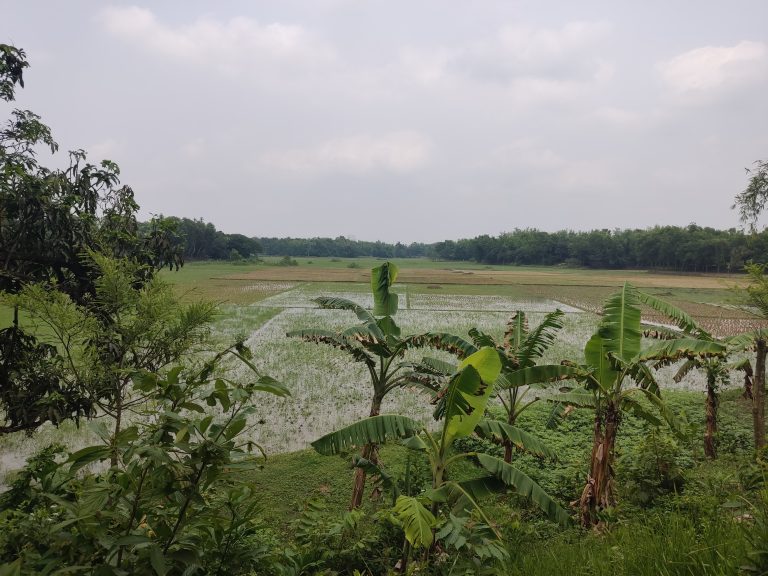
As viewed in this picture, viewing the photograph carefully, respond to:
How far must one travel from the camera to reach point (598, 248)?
7488cm

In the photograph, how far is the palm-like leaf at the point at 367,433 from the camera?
4523 millimetres

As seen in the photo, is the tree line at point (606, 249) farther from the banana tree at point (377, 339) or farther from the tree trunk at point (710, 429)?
the banana tree at point (377, 339)

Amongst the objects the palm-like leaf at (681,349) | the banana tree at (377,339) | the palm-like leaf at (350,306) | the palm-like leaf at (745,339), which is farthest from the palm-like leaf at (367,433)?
the palm-like leaf at (745,339)

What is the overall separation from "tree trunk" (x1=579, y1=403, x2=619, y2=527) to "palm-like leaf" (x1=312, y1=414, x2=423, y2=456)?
234 cm

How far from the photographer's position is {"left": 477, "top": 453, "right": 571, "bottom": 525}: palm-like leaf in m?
4.29

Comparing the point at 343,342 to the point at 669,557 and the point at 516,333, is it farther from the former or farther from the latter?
the point at 669,557

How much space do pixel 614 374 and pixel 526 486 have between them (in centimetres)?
206

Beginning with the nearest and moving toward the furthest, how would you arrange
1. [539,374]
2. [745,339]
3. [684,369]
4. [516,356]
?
[539,374], [516,356], [745,339], [684,369]

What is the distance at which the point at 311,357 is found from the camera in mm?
16578

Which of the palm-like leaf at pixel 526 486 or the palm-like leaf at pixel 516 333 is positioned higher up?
the palm-like leaf at pixel 516 333

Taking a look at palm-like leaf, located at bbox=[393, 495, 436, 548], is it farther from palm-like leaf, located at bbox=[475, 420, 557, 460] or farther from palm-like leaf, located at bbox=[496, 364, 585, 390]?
palm-like leaf, located at bbox=[496, 364, 585, 390]

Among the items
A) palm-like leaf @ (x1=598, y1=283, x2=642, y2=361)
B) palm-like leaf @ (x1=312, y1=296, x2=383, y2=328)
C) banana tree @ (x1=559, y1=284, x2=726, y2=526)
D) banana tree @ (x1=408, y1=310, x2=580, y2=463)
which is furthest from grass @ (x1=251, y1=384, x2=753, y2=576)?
palm-like leaf @ (x1=312, y1=296, x2=383, y2=328)

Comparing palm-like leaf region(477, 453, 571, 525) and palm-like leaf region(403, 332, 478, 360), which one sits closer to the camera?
palm-like leaf region(477, 453, 571, 525)

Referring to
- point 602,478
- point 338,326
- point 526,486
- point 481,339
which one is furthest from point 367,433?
point 338,326
